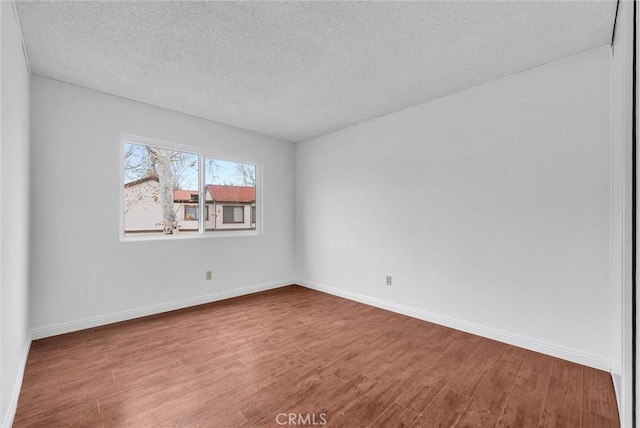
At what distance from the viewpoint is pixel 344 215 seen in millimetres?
4277

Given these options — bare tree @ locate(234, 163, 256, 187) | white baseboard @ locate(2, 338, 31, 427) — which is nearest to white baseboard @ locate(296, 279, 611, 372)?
bare tree @ locate(234, 163, 256, 187)

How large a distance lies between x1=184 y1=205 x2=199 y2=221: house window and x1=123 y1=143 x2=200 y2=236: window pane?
0.04ft

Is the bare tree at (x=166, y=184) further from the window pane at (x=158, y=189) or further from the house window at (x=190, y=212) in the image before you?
the house window at (x=190, y=212)

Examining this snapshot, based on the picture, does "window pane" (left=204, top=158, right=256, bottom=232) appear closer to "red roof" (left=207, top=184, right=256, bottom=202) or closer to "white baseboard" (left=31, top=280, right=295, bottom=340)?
"red roof" (left=207, top=184, right=256, bottom=202)

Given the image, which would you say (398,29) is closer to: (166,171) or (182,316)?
(166,171)

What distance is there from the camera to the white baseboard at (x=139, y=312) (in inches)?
109

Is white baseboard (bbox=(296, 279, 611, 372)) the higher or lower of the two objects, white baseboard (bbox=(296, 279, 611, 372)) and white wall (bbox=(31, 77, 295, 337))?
the lower

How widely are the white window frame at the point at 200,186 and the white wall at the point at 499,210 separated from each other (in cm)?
158

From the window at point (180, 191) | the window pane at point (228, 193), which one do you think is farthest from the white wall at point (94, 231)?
the window pane at point (228, 193)

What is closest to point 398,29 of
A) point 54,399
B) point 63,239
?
point 54,399

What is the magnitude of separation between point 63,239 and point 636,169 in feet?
14.2

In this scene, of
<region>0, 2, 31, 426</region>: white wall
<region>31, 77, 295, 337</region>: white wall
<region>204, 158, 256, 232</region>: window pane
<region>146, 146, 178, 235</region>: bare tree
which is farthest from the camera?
<region>204, 158, 256, 232</region>: window pane

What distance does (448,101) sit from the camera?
3.13m

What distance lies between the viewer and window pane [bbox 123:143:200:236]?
11.1ft
